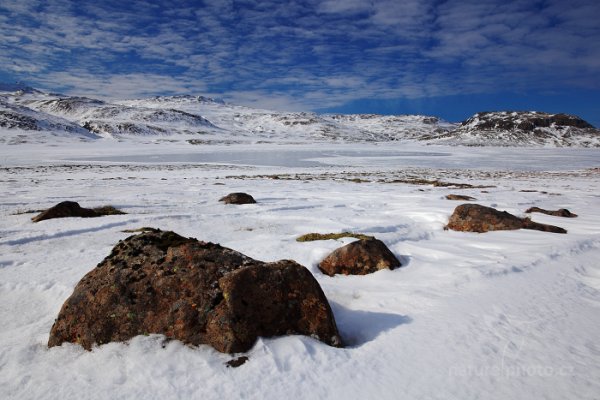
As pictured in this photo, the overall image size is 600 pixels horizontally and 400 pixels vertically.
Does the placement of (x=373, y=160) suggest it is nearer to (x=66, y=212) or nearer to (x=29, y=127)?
(x=66, y=212)

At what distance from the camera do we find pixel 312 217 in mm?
10789

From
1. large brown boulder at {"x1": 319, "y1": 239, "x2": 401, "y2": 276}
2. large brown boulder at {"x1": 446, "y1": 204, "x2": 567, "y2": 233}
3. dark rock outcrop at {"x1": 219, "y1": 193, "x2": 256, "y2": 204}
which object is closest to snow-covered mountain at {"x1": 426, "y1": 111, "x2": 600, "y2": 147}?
dark rock outcrop at {"x1": 219, "y1": 193, "x2": 256, "y2": 204}

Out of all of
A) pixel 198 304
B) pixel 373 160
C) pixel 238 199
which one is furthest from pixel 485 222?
pixel 373 160

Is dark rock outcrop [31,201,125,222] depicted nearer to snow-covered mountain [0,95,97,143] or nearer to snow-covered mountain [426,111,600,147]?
snow-covered mountain [0,95,97,143]

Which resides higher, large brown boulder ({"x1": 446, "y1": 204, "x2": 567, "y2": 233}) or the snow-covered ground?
large brown boulder ({"x1": 446, "y1": 204, "x2": 567, "y2": 233})

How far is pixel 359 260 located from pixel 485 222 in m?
4.20

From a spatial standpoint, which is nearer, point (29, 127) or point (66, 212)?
point (66, 212)

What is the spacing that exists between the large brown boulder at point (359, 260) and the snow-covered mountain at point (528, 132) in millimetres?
128467

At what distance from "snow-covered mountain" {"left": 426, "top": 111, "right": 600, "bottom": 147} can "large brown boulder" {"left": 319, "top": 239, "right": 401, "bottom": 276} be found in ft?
421

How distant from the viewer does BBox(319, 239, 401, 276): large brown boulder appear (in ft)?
19.9

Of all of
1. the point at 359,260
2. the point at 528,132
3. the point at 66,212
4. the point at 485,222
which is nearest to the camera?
the point at 359,260

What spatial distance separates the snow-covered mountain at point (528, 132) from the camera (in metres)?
126

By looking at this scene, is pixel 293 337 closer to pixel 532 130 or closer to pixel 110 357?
pixel 110 357

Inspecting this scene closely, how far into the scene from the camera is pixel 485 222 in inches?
339
